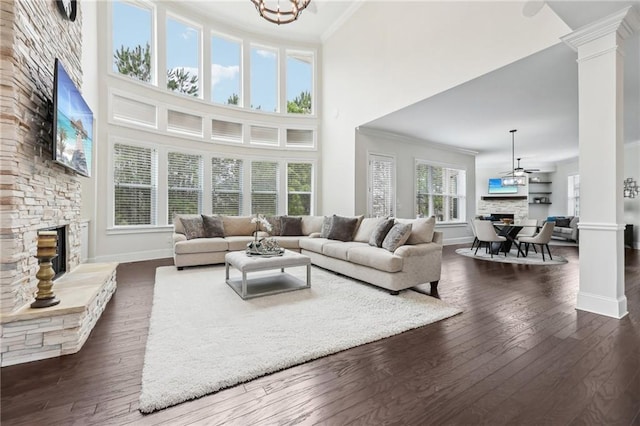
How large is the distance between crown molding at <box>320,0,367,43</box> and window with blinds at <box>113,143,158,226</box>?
16.8 ft

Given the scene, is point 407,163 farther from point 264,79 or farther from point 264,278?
point 264,278

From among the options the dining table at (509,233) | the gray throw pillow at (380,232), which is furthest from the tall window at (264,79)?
the dining table at (509,233)

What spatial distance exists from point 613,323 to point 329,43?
766 cm

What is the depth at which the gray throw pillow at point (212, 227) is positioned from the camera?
213 inches

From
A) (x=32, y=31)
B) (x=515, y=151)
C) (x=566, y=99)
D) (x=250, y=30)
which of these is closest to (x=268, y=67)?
(x=250, y=30)

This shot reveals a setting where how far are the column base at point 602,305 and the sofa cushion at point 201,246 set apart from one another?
4867 mm

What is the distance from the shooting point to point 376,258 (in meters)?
3.56

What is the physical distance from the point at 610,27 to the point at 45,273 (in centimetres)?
525

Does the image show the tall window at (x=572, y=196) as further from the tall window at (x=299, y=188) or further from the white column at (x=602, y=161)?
the white column at (x=602, y=161)

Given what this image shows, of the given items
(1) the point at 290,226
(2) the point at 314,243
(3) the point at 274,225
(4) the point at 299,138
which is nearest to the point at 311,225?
(1) the point at 290,226

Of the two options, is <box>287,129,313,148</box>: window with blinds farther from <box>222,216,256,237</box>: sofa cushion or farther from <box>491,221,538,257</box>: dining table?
<box>491,221,538,257</box>: dining table

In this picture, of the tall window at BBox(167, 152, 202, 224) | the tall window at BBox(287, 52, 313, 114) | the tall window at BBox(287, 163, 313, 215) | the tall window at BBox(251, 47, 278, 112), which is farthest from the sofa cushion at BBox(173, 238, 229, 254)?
the tall window at BBox(287, 52, 313, 114)

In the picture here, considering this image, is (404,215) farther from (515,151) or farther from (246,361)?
(246,361)

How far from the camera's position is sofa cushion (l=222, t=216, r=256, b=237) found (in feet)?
19.1
